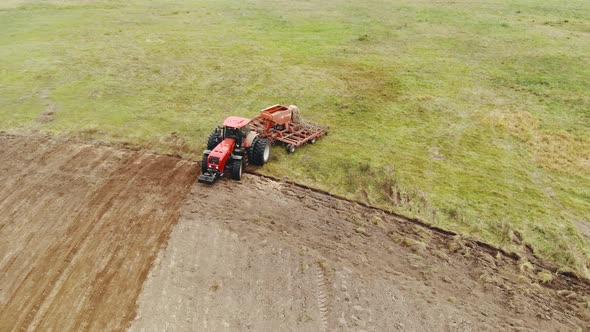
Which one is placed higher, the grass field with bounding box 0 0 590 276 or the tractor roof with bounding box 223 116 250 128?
the tractor roof with bounding box 223 116 250 128

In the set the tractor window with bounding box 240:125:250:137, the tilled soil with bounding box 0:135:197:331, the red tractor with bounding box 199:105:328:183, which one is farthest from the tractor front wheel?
the tilled soil with bounding box 0:135:197:331

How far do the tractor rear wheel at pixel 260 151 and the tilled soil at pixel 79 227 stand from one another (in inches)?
91.4

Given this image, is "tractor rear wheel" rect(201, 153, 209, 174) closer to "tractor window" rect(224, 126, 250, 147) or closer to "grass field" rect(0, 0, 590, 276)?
"tractor window" rect(224, 126, 250, 147)

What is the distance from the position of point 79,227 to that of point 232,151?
17.3 ft

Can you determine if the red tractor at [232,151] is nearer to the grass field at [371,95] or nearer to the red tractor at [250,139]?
the red tractor at [250,139]

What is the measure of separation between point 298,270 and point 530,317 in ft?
18.2

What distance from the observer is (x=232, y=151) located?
1436 centimetres

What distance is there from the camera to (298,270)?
10.7 metres

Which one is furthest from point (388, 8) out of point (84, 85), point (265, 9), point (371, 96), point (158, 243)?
point (158, 243)

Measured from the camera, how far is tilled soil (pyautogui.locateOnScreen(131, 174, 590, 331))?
30.7ft

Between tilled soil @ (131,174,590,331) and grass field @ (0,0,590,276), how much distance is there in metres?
1.20

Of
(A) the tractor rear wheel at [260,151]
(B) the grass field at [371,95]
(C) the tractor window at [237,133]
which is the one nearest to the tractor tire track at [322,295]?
(B) the grass field at [371,95]

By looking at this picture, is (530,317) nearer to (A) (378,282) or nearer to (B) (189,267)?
(A) (378,282)

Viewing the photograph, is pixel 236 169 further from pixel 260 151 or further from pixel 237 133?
pixel 237 133
